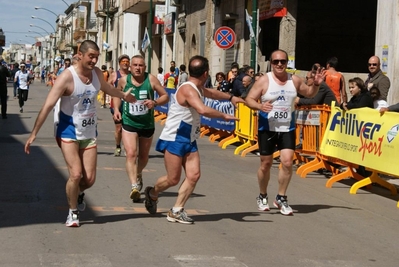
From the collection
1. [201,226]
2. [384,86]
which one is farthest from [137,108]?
[384,86]

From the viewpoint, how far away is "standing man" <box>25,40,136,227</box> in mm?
8336

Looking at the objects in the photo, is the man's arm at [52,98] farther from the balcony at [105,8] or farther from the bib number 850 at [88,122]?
the balcony at [105,8]

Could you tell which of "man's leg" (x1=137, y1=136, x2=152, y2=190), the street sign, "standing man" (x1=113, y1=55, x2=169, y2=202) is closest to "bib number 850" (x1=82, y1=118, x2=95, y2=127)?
"standing man" (x1=113, y1=55, x2=169, y2=202)

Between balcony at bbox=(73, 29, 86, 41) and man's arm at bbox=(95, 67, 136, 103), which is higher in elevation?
balcony at bbox=(73, 29, 86, 41)

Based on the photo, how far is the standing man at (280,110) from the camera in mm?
9758

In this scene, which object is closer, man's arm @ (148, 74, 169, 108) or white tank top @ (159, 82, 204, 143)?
white tank top @ (159, 82, 204, 143)

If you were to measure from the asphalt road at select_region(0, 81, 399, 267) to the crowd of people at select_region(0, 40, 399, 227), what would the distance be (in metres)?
0.36

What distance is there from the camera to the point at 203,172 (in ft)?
46.3

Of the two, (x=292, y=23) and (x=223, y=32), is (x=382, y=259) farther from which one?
(x=292, y=23)

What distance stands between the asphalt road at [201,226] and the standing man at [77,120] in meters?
0.53

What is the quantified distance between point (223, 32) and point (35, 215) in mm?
17315

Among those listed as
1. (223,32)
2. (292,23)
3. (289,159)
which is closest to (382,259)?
(289,159)

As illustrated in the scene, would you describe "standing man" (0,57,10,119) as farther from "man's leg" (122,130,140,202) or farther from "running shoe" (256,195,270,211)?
"running shoe" (256,195,270,211)

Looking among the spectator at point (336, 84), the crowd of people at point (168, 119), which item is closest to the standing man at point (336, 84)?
the spectator at point (336, 84)
